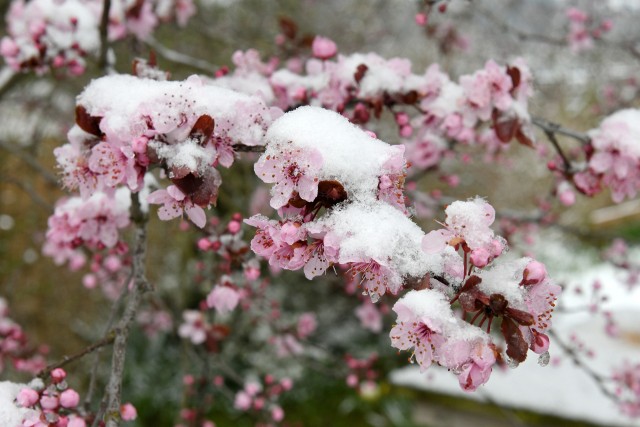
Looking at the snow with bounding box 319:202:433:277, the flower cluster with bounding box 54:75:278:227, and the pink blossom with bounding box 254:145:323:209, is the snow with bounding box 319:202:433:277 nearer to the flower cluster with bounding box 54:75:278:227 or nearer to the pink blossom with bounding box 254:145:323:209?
the pink blossom with bounding box 254:145:323:209

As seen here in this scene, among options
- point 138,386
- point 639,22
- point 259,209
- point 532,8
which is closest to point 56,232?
point 259,209

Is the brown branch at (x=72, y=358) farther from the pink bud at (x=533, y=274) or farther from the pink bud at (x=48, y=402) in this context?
the pink bud at (x=533, y=274)

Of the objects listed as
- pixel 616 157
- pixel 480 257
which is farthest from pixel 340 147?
pixel 616 157

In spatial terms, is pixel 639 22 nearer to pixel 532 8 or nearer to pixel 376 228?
pixel 532 8

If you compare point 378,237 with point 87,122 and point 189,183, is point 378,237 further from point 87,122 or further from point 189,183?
point 87,122

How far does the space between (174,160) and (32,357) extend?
240cm

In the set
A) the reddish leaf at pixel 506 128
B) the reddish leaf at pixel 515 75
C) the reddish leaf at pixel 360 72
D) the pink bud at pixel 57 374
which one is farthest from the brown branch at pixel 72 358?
the reddish leaf at pixel 515 75

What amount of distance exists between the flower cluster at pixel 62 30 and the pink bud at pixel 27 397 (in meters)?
1.21

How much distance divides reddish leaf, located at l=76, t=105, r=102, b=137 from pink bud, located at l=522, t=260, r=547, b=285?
2.92 ft

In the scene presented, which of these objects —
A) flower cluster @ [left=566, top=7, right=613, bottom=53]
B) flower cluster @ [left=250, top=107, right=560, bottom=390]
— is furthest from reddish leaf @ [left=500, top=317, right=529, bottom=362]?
flower cluster @ [left=566, top=7, right=613, bottom=53]

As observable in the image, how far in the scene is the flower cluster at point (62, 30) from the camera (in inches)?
73.2

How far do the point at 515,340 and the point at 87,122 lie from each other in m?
0.93

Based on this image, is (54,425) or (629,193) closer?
(54,425)

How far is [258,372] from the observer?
5.42 metres
